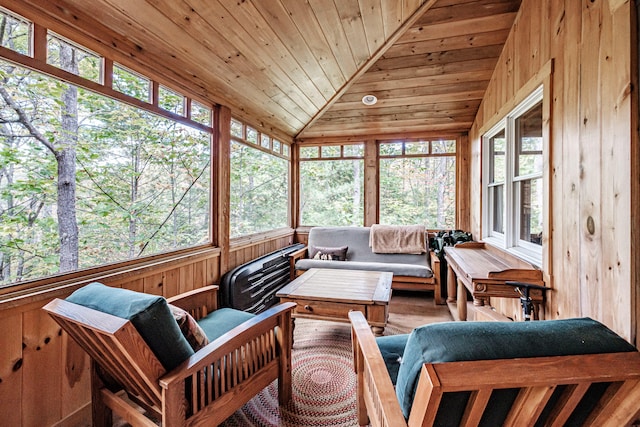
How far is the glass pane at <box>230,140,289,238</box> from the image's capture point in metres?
3.25

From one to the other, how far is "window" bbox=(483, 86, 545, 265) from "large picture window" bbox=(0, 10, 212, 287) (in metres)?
2.75

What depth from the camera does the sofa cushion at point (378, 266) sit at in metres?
3.64

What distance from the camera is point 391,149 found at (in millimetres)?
4562

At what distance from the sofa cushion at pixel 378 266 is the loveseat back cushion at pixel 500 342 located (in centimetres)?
281

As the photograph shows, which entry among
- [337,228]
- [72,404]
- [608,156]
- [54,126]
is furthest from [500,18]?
[72,404]

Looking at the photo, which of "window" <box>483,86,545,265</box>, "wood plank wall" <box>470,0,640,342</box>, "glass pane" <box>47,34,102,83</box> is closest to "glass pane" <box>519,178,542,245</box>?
"window" <box>483,86,545,265</box>

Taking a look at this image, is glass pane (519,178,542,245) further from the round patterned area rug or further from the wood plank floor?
the round patterned area rug

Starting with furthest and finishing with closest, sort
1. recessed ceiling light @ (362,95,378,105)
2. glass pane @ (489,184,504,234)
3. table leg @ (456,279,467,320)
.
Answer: recessed ceiling light @ (362,95,378,105) < glass pane @ (489,184,504,234) < table leg @ (456,279,467,320)

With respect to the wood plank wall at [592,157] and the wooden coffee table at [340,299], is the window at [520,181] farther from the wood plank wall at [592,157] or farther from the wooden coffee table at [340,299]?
the wooden coffee table at [340,299]

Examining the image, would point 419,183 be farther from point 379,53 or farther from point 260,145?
point 260,145

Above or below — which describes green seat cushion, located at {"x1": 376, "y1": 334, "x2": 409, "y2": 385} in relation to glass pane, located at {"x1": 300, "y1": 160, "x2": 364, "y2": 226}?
below

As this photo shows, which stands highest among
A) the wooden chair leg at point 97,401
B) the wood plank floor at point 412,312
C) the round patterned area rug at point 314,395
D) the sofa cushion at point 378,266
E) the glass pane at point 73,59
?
the glass pane at point 73,59

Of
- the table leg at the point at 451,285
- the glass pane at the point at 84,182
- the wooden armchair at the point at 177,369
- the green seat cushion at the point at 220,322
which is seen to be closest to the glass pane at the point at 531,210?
the table leg at the point at 451,285

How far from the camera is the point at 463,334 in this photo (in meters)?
0.79
